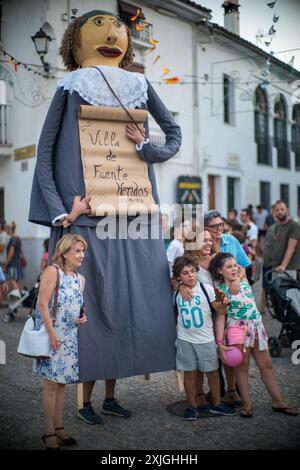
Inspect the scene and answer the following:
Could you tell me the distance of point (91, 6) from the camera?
10.4 metres

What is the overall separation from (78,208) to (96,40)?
1.18 metres

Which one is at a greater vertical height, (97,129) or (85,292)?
(97,129)

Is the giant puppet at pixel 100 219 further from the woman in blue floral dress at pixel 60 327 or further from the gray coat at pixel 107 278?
the woman in blue floral dress at pixel 60 327

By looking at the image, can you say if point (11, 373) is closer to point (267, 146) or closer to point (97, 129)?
point (97, 129)

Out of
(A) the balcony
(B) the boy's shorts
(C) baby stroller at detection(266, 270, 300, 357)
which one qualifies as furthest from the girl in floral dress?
(A) the balcony

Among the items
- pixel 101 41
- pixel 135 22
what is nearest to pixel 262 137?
pixel 135 22

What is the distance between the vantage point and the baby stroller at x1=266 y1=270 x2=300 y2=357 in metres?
5.76

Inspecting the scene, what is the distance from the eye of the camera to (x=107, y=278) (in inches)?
143

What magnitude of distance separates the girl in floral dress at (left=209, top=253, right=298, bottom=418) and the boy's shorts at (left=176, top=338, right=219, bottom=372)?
10cm

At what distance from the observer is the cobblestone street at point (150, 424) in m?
3.23

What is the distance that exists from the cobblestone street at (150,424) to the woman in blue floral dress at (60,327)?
0.62 ft
